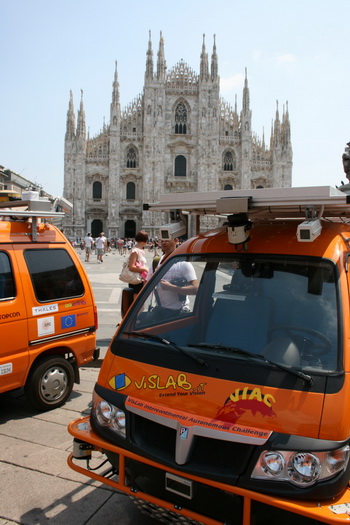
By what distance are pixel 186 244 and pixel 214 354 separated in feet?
3.21

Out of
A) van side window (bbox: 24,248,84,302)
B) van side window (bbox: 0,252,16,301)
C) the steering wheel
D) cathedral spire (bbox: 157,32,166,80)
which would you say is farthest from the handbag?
cathedral spire (bbox: 157,32,166,80)

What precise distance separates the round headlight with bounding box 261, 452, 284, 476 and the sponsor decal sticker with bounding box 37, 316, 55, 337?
2.73 m

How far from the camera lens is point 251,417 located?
1989mm

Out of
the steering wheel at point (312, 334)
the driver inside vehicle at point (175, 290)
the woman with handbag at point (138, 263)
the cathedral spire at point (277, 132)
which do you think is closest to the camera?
the steering wheel at point (312, 334)

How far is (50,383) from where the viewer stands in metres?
4.15

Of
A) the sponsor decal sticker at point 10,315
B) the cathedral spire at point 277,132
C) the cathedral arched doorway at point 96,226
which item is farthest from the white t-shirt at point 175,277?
the cathedral spire at point 277,132

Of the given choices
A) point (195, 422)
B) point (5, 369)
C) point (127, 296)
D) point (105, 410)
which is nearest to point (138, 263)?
point (127, 296)

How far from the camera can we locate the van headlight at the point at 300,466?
1824 millimetres

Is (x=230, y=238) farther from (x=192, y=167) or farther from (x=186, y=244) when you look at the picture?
(x=192, y=167)

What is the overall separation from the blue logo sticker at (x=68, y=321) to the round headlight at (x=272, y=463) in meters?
2.88

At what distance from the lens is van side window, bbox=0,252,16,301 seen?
3.80m

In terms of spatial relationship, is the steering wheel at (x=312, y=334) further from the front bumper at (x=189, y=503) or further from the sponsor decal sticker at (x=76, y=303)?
the sponsor decal sticker at (x=76, y=303)

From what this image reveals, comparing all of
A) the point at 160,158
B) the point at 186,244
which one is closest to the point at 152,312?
the point at 186,244

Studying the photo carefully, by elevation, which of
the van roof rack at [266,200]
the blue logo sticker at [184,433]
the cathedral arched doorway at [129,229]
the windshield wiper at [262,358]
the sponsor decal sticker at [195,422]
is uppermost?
the cathedral arched doorway at [129,229]
